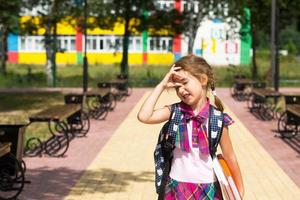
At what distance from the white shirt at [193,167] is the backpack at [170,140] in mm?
50

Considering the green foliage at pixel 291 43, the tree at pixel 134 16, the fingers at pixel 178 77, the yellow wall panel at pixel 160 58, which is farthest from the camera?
the green foliage at pixel 291 43

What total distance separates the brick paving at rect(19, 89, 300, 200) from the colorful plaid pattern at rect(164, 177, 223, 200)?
1.37 m

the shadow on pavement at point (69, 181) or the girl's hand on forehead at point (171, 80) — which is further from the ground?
the girl's hand on forehead at point (171, 80)

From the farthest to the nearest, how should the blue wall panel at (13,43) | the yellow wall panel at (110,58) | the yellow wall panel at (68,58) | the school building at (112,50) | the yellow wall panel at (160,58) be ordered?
the blue wall panel at (13,43) → the yellow wall panel at (68,58) → the yellow wall panel at (160,58) → the yellow wall panel at (110,58) → the school building at (112,50)

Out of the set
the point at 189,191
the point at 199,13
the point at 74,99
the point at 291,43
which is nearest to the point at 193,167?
the point at 189,191

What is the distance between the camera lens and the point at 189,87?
12.8 feet

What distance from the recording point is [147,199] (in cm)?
782

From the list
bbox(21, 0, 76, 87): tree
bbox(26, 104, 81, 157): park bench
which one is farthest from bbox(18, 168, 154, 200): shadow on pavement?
bbox(21, 0, 76, 87): tree

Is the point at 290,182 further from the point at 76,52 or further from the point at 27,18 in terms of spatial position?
the point at 76,52

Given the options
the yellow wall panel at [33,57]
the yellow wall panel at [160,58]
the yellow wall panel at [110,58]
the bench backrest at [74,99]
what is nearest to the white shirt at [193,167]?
the bench backrest at [74,99]

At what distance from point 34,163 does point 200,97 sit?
22.5 feet

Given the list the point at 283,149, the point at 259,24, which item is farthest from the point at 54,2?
the point at 283,149

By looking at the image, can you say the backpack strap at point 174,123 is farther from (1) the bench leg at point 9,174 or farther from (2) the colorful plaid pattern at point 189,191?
(1) the bench leg at point 9,174

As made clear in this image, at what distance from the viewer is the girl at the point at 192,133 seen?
12.9 ft
